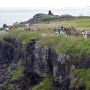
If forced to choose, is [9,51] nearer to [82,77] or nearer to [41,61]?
[41,61]

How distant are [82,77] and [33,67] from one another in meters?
15.4

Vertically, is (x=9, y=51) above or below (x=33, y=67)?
below

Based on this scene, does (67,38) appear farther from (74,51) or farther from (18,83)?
(18,83)

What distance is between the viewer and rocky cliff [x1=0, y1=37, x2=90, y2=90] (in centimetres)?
4994

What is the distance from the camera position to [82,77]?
149 feet

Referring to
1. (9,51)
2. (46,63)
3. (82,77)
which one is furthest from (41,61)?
(9,51)

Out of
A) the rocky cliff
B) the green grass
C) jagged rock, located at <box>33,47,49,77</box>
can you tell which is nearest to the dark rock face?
the rocky cliff

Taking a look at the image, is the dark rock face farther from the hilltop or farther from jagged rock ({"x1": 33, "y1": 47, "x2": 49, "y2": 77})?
jagged rock ({"x1": 33, "y1": 47, "x2": 49, "y2": 77})

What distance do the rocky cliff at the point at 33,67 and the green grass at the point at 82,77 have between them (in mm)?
686

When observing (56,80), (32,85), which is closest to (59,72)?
(56,80)

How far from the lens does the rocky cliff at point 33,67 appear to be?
164 feet

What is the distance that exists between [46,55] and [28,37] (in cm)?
1093

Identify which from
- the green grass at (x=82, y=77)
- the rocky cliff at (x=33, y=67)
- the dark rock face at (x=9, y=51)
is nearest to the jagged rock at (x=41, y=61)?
the rocky cliff at (x=33, y=67)

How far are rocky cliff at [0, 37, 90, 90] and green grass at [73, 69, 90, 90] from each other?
2.25 ft
